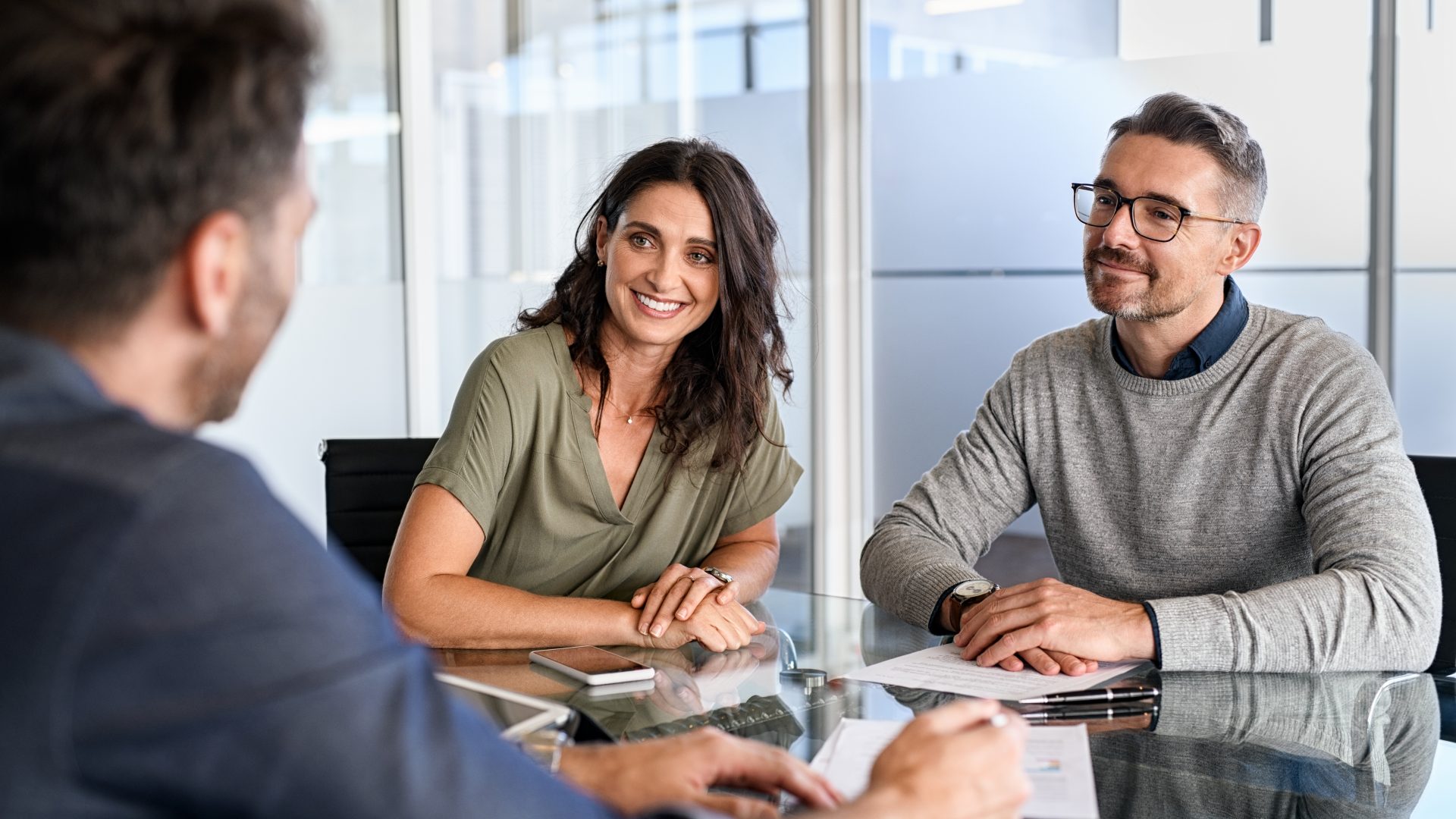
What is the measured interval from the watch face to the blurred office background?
1.18 metres

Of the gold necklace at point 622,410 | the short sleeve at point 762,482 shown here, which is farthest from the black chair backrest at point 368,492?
the short sleeve at point 762,482

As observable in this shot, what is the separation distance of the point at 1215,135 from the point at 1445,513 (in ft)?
2.41

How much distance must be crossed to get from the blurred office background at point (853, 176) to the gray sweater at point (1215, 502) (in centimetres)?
85

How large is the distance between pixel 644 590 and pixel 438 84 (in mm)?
2404

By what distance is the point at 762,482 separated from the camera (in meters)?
2.43

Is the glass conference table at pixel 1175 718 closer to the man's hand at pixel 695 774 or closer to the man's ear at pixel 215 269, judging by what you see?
the man's hand at pixel 695 774

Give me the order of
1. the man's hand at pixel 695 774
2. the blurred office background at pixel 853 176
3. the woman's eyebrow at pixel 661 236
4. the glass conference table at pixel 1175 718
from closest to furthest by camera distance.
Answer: the man's hand at pixel 695 774 < the glass conference table at pixel 1175 718 < the woman's eyebrow at pixel 661 236 < the blurred office background at pixel 853 176

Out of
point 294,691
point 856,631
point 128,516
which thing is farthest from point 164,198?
point 856,631

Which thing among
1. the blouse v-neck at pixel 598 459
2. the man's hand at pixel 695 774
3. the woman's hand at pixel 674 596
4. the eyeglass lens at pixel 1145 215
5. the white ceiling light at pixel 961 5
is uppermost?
the white ceiling light at pixel 961 5

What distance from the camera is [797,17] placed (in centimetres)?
477

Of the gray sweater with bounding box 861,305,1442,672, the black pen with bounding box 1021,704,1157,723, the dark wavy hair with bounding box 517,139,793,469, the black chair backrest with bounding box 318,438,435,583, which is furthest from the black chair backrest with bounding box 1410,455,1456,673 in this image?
the black chair backrest with bounding box 318,438,435,583

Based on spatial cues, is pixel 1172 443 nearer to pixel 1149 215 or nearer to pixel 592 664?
pixel 1149 215

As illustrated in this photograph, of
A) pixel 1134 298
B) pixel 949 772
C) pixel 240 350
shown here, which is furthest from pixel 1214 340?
pixel 240 350

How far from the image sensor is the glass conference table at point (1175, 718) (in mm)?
1310
